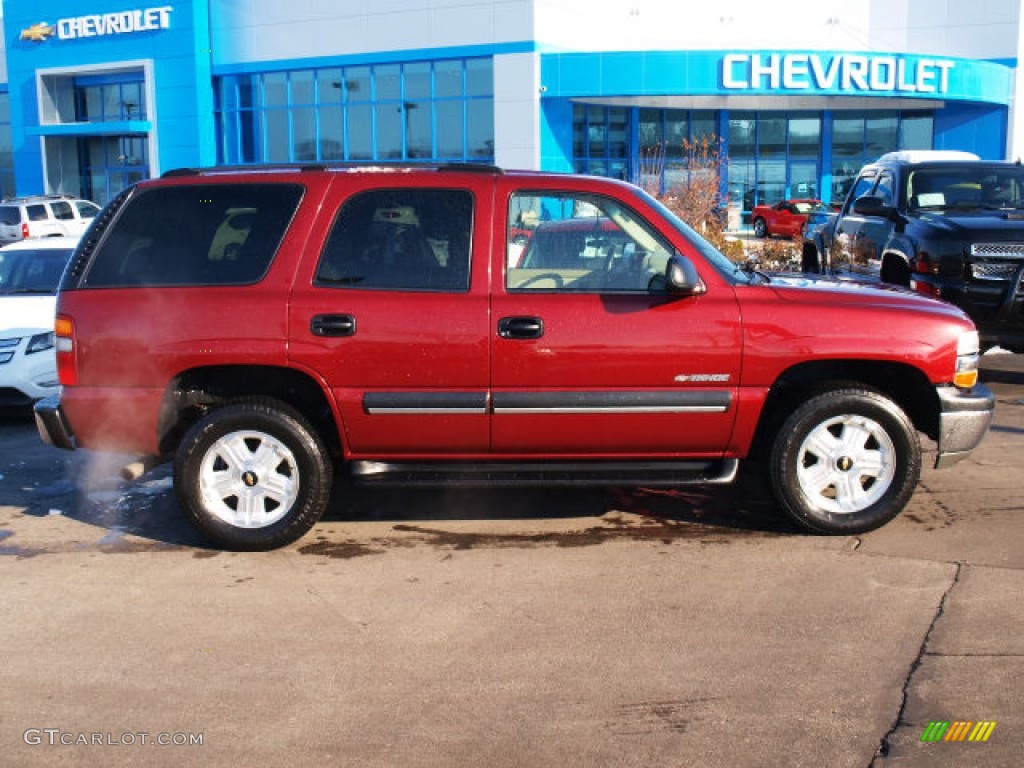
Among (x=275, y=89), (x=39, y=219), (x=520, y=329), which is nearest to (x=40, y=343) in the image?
(x=520, y=329)

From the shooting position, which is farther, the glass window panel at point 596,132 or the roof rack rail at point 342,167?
the glass window panel at point 596,132

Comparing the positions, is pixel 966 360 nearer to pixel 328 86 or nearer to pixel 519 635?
pixel 519 635

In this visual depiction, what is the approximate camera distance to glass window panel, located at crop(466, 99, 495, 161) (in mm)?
32750

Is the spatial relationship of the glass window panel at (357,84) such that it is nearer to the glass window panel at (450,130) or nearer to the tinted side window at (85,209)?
the glass window panel at (450,130)

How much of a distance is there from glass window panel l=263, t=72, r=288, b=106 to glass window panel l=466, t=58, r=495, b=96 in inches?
259

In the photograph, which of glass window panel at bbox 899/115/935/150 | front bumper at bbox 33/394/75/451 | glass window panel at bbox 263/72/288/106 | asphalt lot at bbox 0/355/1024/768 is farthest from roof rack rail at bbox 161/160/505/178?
glass window panel at bbox 899/115/935/150

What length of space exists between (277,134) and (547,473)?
106 ft

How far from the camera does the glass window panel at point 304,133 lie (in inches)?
1390

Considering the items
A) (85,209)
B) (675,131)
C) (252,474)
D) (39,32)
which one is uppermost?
(39,32)

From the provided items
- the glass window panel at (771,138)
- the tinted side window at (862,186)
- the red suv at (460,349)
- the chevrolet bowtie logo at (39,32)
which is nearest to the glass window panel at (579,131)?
the glass window panel at (771,138)

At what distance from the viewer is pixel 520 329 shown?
5441mm

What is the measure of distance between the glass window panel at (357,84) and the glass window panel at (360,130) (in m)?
0.28

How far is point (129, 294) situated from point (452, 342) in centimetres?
170

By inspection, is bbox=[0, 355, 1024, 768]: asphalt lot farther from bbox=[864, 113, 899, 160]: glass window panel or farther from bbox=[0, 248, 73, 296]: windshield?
bbox=[864, 113, 899, 160]: glass window panel
